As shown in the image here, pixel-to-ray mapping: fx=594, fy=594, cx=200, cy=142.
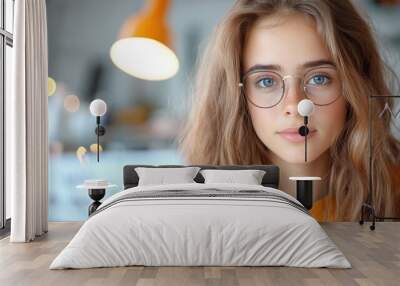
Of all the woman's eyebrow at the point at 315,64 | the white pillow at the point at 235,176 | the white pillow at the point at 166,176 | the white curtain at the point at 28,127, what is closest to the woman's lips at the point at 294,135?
the white pillow at the point at 235,176

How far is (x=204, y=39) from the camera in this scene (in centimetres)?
730

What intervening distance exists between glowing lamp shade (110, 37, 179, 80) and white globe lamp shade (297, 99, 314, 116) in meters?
1.62

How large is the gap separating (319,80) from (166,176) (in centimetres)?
215

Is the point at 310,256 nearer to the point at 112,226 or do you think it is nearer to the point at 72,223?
the point at 112,226

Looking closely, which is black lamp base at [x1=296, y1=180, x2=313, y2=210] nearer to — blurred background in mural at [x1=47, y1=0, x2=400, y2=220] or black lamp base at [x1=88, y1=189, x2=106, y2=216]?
blurred background in mural at [x1=47, y1=0, x2=400, y2=220]

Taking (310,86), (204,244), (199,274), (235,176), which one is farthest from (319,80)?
(199,274)

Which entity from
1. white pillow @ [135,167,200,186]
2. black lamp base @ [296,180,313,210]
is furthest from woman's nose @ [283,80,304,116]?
white pillow @ [135,167,200,186]

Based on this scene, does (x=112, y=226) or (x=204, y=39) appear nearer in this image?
(x=112, y=226)

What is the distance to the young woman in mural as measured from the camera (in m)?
7.00

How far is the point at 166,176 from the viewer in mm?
6578

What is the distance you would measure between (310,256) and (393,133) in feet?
10.7

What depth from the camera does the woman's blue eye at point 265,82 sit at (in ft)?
23.2

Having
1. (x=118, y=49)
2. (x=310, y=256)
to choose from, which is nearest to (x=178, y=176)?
(x=118, y=49)

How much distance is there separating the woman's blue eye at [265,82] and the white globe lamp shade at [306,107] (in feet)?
1.63
